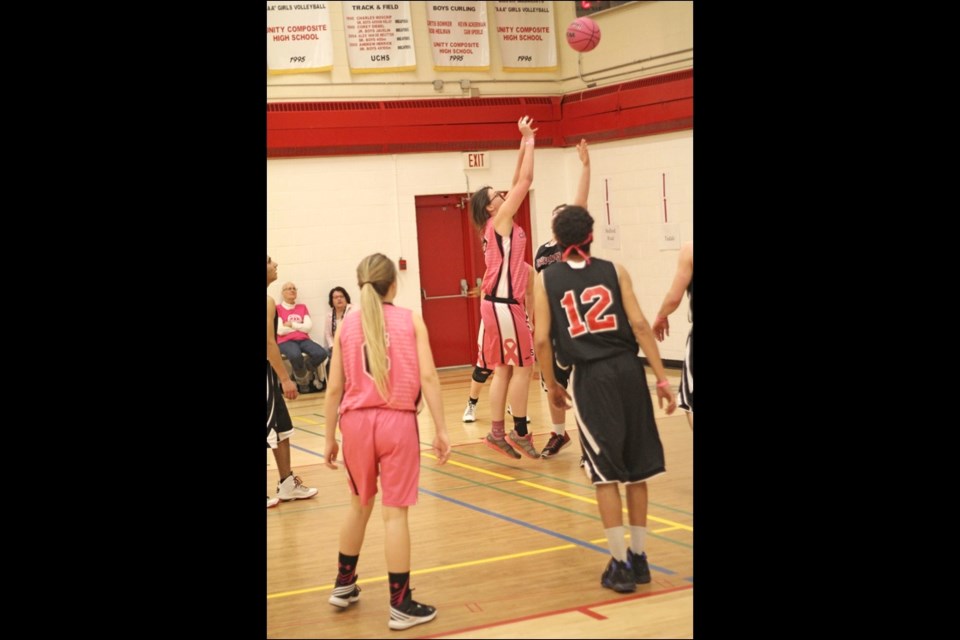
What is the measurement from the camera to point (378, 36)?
13586 mm

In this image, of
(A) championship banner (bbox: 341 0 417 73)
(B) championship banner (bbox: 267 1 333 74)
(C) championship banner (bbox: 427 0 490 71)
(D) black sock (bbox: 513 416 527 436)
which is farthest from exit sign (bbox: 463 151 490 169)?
(D) black sock (bbox: 513 416 527 436)

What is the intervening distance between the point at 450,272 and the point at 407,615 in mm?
9963

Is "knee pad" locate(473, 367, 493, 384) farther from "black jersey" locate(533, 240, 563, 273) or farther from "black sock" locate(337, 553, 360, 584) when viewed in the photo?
"black sock" locate(337, 553, 360, 584)

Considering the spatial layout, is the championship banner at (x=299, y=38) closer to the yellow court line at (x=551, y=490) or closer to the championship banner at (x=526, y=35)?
the championship banner at (x=526, y=35)

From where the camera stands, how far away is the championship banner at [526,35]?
14.1 m

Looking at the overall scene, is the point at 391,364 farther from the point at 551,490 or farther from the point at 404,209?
the point at 404,209

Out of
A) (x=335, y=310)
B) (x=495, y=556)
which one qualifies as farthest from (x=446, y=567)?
(x=335, y=310)

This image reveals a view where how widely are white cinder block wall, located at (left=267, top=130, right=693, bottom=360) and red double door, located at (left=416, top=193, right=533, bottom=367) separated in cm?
25

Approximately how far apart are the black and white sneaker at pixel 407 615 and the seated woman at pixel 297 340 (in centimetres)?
805

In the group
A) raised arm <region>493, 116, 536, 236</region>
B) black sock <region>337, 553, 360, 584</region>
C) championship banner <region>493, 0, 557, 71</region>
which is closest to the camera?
black sock <region>337, 553, 360, 584</region>

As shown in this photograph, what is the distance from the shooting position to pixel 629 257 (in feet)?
44.1

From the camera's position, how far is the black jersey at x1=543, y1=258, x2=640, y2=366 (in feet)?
16.3

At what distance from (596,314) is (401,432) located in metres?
1.03
